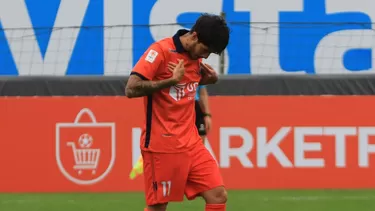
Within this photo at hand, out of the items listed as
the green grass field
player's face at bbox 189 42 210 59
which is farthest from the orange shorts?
the green grass field

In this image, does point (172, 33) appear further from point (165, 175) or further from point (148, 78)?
point (148, 78)

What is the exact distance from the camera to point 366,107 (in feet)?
33.6

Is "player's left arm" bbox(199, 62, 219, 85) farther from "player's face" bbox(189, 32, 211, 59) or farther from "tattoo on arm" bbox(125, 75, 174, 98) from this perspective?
"tattoo on arm" bbox(125, 75, 174, 98)

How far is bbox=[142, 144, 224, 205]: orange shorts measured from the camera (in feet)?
18.4

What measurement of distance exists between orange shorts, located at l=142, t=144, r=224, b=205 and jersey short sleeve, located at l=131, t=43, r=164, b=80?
0.55m

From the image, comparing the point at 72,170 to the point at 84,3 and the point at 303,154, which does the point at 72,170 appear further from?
the point at 84,3

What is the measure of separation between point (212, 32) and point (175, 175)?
990 millimetres

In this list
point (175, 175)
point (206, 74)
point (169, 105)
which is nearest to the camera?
point (169, 105)

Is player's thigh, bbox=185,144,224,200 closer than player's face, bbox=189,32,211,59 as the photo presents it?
No

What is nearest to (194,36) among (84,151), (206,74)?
(206,74)

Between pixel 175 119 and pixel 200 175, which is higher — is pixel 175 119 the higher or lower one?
the higher one

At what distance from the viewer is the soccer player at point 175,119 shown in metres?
5.37

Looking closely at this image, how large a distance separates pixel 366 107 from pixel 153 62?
5.38 metres

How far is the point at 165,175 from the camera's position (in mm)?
5609
